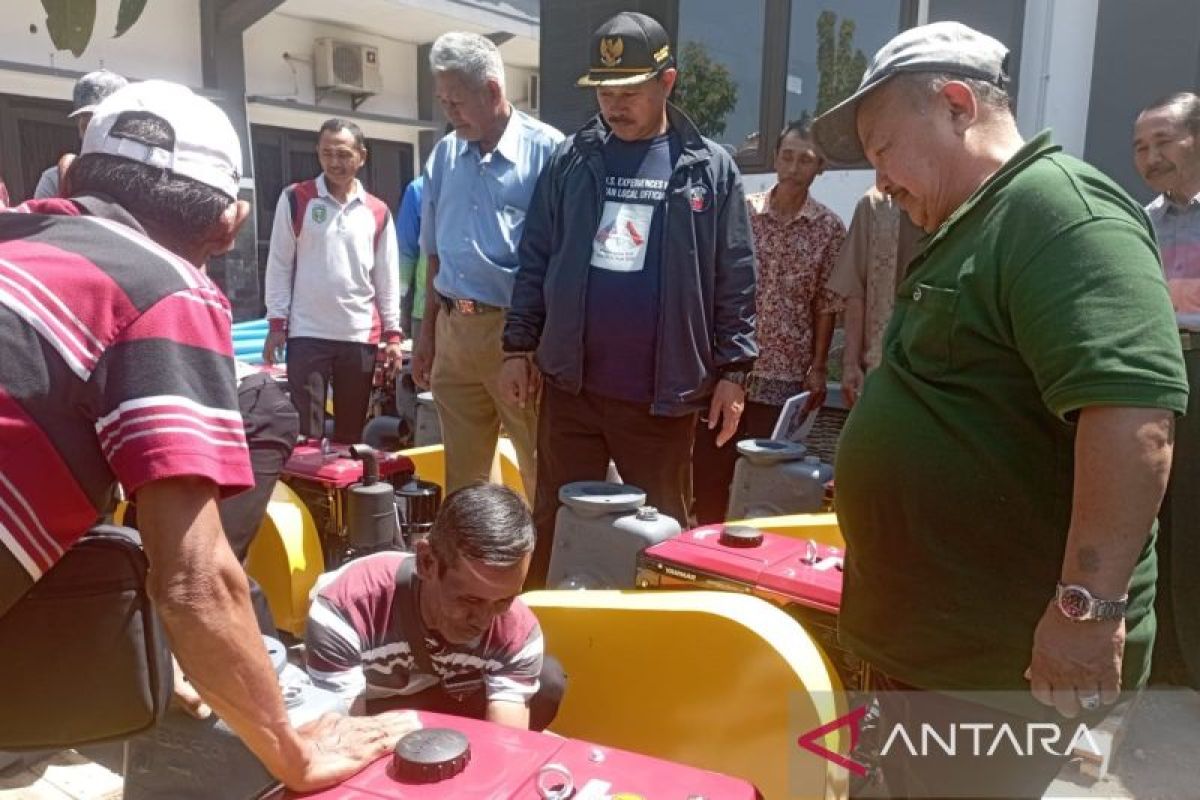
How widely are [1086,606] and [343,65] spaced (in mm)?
9681

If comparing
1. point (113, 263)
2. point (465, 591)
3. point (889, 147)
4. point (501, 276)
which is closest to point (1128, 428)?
point (889, 147)

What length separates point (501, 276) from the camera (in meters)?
3.13

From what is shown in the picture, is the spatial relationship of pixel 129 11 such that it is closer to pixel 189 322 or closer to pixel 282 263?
pixel 189 322

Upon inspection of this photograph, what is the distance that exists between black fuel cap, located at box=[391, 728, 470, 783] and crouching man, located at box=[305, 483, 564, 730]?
41cm

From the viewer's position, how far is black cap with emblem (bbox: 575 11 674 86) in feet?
8.33

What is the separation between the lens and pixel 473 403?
3262 mm

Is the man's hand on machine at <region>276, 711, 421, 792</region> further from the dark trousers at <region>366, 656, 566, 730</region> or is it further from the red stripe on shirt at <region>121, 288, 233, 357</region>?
the red stripe on shirt at <region>121, 288, 233, 357</region>

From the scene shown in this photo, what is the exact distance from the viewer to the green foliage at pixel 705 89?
20.0 feet

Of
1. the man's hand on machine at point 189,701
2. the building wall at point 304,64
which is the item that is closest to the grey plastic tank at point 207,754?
the man's hand on machine at point 189,701

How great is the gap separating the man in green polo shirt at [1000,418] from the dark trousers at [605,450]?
3.83 feet

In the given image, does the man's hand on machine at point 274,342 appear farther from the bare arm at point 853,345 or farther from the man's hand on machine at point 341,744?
the man's hand on machine at point 341,744

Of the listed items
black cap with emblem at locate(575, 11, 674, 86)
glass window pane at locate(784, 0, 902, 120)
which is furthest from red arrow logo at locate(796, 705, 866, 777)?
glass window pane at locate(784, 0, 902, 120)

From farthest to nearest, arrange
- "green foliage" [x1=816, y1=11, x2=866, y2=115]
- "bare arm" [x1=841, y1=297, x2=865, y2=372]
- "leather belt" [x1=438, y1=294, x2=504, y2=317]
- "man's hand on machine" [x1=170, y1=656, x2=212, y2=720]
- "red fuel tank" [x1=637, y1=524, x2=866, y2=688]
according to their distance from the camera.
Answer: "green foliage" [x1=816, y1=11, x2=866, y2=115] < "bare arm" [x1=841, y1=297, x2=865, y2=372] < "leather belt" [x1=438, y1=294, x2=504, y2=317] < "red fuel tank" [x1=637, y1=524, x2=866, y2=688] < "man's hand on machine" [x1=170, y1=656, x2=212, y2=720]

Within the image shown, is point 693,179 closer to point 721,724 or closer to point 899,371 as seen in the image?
point 899,371
